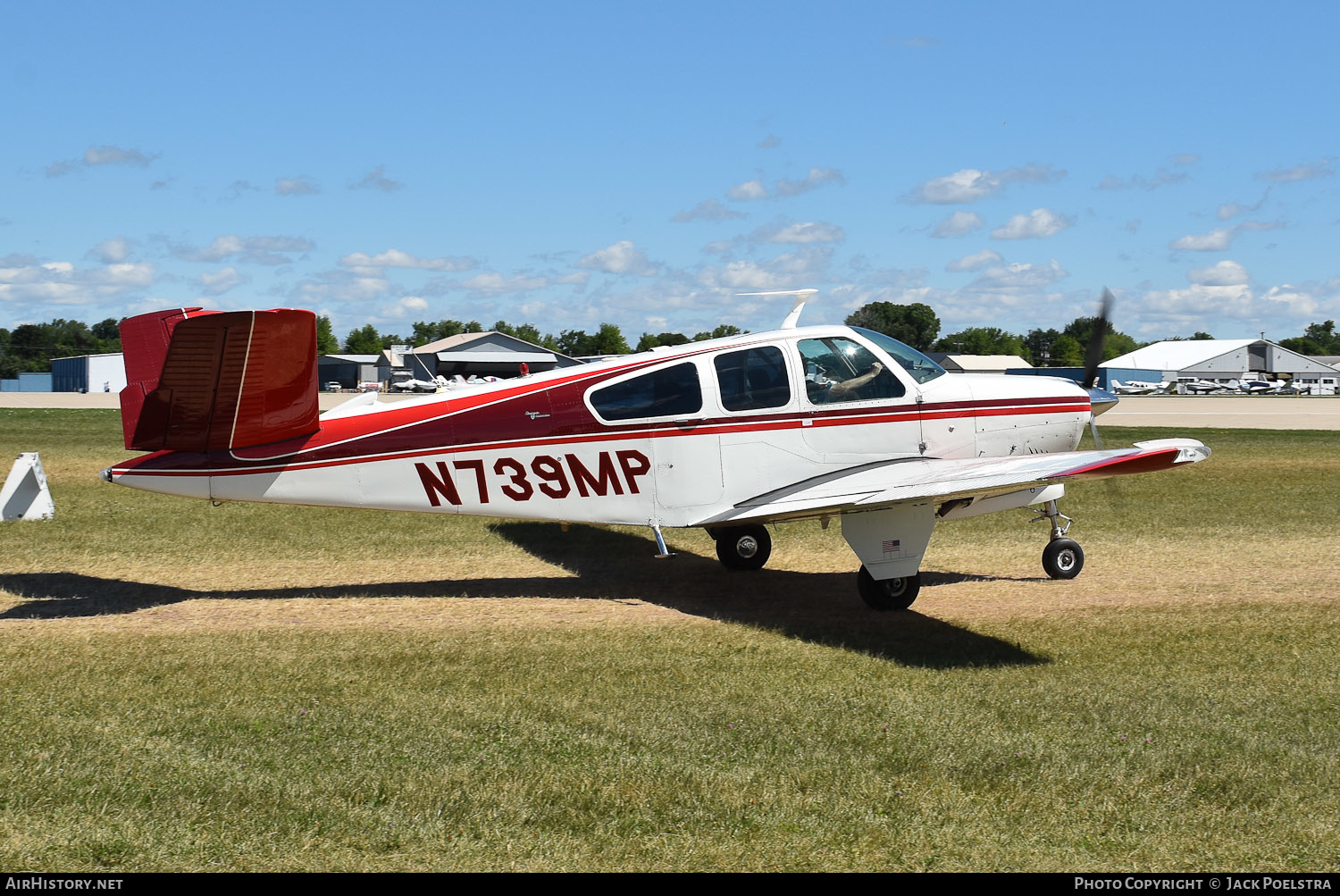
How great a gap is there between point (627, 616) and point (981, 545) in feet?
19.8

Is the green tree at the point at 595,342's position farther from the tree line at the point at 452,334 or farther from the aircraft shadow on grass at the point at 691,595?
the aircraft shadow on grass at the point at 691,595

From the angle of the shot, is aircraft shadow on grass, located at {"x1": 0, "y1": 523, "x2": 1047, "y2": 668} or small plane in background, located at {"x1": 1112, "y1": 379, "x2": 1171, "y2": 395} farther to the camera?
small plane in background, located at {"x1": 1112, "y1": 379, "x2": 1171, "y2": 395}

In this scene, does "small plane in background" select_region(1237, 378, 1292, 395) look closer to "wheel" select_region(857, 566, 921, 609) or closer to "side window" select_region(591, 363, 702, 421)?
"wheel" select_region(857, 566, 921, 609)

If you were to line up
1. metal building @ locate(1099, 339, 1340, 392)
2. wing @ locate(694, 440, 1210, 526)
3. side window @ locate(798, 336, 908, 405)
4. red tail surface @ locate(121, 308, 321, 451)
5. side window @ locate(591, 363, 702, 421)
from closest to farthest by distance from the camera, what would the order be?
wing @ locate(694, 440, 1210, 526), red tail surface @ locate(121, 308, 321, 451), side window @ locate(591, 363, 702, 421), side window @ locate(798, 336, 908, 405), metal building @ locate(1099, 339, 1340, 392)

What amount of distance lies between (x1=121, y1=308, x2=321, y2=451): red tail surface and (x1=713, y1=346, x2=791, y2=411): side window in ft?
12.1

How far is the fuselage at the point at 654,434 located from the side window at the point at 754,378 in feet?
0.04

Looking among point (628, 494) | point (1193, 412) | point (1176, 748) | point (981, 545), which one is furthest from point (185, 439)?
point (1193, 412)

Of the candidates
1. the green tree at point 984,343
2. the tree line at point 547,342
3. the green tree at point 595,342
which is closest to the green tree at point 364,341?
the tree line at point 547,342

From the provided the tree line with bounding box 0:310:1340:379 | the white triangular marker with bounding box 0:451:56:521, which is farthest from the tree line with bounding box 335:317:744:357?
the white triangular marker with bounding box 0:451:56:521

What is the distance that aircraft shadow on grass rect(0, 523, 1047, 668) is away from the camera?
854 centimetres

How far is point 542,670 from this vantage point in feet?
24.7

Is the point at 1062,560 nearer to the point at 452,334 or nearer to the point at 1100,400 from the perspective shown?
the point at 1100,400

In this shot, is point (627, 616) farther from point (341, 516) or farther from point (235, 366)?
point (341, 516)
